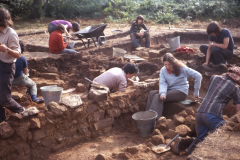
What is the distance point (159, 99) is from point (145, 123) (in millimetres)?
824

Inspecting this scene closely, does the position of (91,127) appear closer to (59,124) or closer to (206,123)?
(59,124)

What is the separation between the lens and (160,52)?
8.75 metres

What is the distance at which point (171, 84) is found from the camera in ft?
16.6

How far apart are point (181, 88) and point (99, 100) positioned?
5.82 ft

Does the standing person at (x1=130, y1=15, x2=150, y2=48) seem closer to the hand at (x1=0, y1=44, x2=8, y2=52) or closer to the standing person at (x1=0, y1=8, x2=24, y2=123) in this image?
the standing person at (x1=0, y1=8, x2=24, y2=123)

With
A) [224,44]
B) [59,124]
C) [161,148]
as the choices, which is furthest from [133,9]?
[161,148]

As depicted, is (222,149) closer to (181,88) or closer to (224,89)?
(224,89)

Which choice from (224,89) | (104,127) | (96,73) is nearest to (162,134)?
(104,127)

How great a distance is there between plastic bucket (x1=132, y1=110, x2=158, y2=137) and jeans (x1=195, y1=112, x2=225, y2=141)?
883mm

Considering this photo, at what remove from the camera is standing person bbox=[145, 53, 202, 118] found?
4789mm

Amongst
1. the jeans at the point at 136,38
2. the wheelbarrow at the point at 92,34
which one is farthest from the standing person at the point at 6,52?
the jeans at the point at 136,38

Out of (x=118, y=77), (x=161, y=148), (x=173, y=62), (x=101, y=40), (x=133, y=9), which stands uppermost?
(x=133, y=9)

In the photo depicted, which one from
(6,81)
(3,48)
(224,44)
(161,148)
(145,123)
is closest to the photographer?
(3,48)

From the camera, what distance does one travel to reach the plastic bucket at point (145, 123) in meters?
4.25
